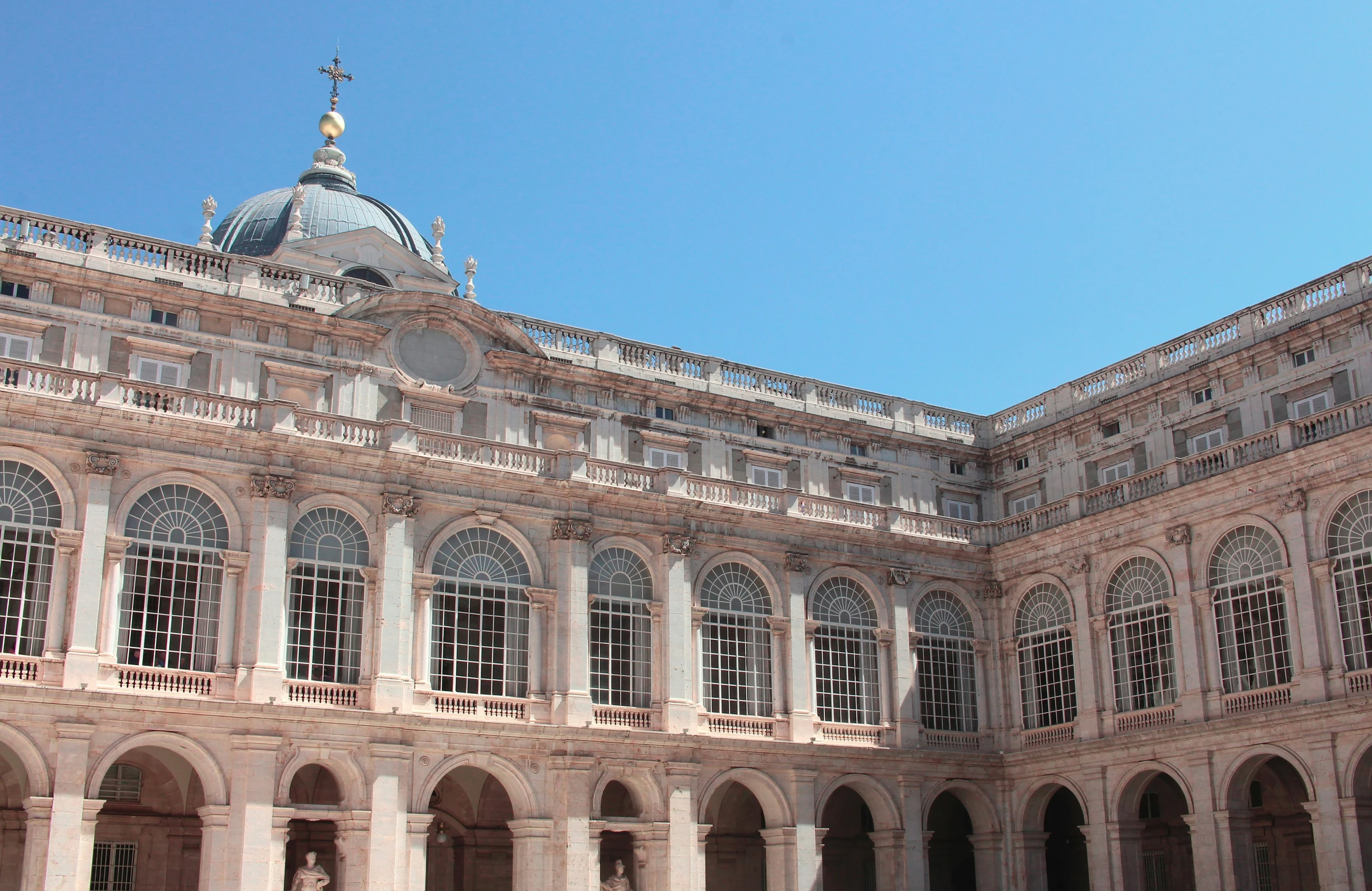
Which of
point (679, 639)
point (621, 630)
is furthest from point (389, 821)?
point (679, 639)

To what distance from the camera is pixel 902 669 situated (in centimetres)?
3959

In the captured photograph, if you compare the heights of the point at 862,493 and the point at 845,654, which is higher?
the point at 862,493

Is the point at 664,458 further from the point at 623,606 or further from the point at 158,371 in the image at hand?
the point at 158,371

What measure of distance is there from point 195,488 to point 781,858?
54.4ft

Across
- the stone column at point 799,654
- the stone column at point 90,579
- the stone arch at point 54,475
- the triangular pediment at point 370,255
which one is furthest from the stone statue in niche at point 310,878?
the triangular pediment at point 370,255

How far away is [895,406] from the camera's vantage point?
144 ft

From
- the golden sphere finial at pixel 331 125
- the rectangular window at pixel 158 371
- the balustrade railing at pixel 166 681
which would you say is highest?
the golden sphere finial at pixel 331 125

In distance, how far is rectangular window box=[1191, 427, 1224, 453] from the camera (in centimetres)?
3744

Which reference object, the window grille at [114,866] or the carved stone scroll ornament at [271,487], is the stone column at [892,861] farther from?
the window grille at [114,866]

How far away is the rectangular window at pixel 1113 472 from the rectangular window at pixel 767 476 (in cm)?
877

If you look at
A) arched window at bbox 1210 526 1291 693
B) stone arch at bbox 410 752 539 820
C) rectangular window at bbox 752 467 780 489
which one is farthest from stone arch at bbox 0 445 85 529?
arched window at bbox 1210 526 1291 693

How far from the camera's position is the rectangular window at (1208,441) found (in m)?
37.4

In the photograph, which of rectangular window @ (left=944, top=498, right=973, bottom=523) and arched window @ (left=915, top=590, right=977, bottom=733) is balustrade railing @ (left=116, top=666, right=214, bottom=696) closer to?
arched window @ (left=915, top=590, right=977, bottom=733)

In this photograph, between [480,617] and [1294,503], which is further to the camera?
[480,617]
